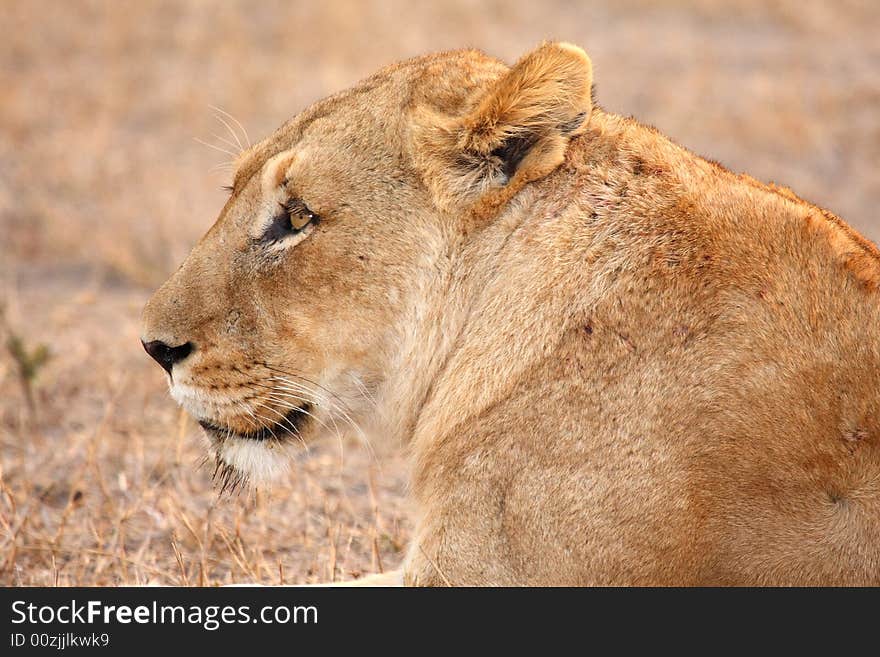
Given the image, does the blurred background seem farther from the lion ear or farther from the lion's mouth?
the lion ear

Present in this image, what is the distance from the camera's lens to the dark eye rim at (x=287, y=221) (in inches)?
118

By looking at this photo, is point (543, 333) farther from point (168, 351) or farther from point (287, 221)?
point (168, 351)

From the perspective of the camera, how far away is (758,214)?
9.28 ft

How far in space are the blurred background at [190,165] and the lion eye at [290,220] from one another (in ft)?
3.19

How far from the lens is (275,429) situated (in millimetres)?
3113

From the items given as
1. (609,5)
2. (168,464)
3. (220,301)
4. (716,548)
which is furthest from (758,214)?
(609,5)

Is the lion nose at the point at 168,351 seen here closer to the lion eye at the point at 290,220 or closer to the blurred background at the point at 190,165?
the lion eye at the point at 290,220

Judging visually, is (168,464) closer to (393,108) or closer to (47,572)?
(47,572)

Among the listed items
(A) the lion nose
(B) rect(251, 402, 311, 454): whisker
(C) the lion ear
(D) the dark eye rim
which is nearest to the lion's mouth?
(B) rect(251, 402, 311, 454): whisker

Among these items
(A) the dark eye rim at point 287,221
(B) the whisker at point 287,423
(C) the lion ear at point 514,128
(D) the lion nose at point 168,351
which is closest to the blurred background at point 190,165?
(B) the whisker at point 287,423

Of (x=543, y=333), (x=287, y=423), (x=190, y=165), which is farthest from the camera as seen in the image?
(x=190, y=165)

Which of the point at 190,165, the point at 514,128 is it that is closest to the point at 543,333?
the point at 514,128

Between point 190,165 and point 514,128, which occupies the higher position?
point 514,128

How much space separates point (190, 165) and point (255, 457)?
241 inches
